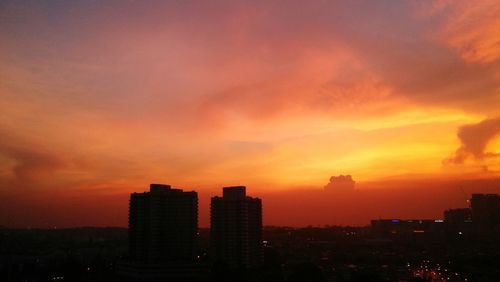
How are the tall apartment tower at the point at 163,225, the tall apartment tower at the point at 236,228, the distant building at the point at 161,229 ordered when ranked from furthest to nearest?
the tall apartment tower at the point at 236,228 < the tall apartment tower at the point at 163,225 < the distant building at the point at 161,229

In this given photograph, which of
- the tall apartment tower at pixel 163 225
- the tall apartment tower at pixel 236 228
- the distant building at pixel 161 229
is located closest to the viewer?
the distant building at pixel 161 229

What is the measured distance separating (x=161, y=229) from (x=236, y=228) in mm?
15004

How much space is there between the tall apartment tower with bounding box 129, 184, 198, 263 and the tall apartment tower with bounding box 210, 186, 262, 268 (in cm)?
552

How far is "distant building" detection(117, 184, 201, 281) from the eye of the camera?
275 feet

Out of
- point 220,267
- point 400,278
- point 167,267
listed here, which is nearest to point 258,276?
point 220,267

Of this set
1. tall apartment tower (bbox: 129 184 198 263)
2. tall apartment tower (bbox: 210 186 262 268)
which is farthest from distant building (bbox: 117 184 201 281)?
tall apartment tower (bbox: 210 186 262 268)

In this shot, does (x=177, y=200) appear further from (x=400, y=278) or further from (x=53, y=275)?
(x=400, y=278)

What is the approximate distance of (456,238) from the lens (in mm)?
192625

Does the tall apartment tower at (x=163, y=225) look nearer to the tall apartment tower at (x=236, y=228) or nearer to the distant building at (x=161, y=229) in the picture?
the distant building at (x=161, y=229)

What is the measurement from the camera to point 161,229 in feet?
287

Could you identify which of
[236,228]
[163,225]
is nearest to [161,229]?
[163,225]

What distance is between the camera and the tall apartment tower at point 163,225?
86.1 m

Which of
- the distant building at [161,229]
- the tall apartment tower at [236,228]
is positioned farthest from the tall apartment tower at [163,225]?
the tall apartment tower at [236,228]

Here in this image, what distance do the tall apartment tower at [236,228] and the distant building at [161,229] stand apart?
17.9 feet
